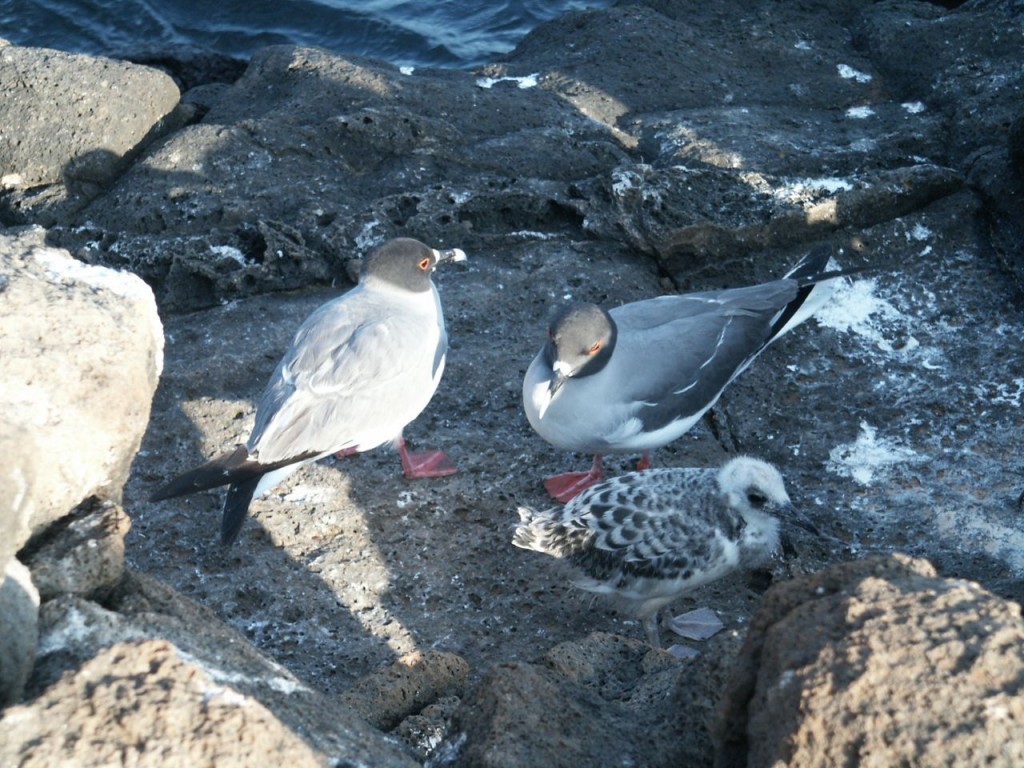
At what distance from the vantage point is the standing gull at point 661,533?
15.2 ft

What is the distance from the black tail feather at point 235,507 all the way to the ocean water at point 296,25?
8292 mm

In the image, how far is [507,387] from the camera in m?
6.05

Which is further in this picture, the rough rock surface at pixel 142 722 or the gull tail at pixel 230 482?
the gull tail at pixel 230 482

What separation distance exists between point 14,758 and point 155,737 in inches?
11.2

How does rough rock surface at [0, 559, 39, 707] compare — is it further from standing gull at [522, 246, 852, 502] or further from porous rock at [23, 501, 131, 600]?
standing gull at [522, 246, 852, 502]

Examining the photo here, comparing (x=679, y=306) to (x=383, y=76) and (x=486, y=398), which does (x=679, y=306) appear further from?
(x=383, y=76)

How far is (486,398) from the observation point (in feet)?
19.8

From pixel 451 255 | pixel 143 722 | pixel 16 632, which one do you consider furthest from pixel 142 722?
pixel 451 255

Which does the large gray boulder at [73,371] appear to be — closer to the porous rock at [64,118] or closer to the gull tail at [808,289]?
the gull tail at [808,289]

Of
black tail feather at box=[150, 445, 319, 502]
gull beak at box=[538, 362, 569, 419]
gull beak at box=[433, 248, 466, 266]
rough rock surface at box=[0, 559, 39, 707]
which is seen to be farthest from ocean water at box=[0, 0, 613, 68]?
rough rock surface at box=[0, 559, 39, 707]

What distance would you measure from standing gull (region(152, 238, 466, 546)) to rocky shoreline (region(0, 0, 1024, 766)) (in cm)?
28

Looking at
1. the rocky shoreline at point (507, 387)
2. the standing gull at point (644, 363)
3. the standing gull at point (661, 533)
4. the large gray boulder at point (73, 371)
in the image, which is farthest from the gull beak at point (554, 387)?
the large gray boulder at point (73, 371)

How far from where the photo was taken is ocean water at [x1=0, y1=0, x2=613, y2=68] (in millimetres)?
12523

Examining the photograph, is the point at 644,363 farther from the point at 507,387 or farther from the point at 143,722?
the point at 143,722
